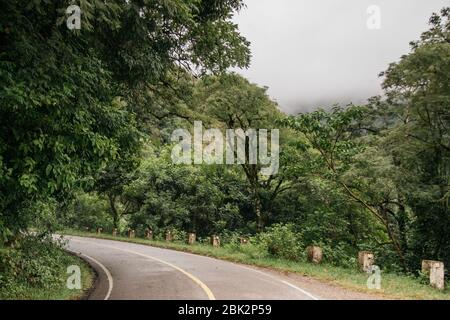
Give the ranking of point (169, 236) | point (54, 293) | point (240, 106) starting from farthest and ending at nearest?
point (169, 236) < point (240, 106) < point (54, 293)

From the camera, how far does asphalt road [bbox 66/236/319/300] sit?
34.3 feet

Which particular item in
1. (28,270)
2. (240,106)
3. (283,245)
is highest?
(240,106)

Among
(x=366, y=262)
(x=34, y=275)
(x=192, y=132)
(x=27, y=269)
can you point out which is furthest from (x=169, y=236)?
(x=27, y=269)

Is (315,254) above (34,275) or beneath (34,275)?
above

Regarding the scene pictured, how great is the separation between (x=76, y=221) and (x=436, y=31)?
127 feet

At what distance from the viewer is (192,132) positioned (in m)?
21.9

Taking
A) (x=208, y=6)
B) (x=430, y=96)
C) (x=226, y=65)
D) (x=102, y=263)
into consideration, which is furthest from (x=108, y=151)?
(x=430, y=96)

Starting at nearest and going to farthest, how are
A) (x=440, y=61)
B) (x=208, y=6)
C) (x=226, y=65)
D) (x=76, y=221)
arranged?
1. (x=208, y=6)
2. (x=226, y=65)
3. (x=440, y=61)
4. (x=76, y=221)

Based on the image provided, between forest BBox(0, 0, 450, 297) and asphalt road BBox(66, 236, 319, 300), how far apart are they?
2210mm

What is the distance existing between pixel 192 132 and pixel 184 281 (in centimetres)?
1065

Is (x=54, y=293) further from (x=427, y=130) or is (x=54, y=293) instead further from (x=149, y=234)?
(x=149, y=234)
